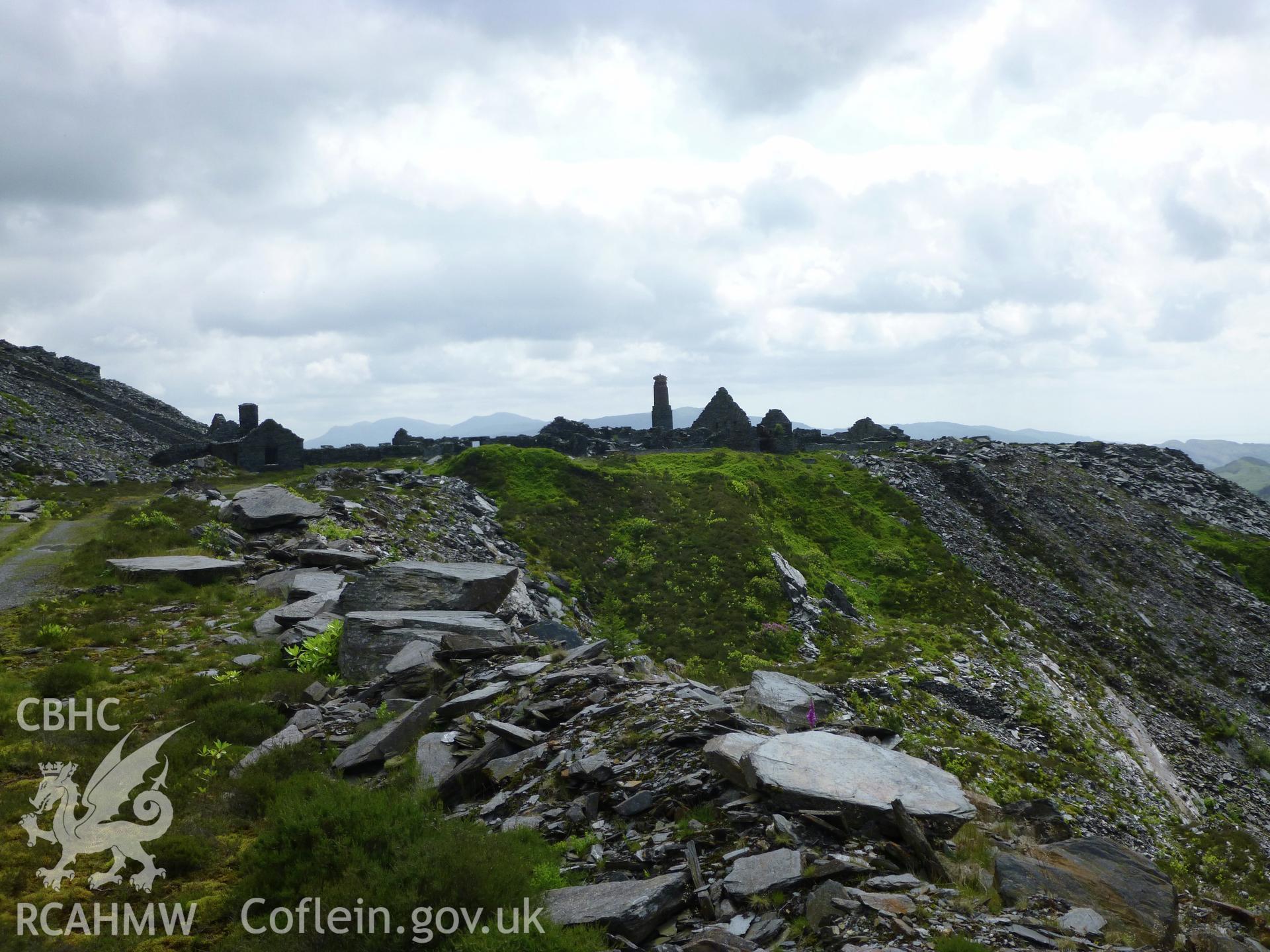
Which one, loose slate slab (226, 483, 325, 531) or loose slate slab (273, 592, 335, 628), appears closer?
loose slate slab (273, 592, 335, 628)

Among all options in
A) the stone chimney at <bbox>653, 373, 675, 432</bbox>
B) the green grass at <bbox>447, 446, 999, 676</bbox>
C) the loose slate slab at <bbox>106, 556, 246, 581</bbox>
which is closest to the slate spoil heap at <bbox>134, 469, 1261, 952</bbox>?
the loose slate slab at <bbox>106, 556, 246, 581</bbox>

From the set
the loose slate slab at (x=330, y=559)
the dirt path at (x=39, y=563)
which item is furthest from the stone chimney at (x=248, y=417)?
the loose slate slab at (x=330, y=559)

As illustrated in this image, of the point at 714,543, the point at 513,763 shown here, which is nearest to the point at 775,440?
the point at 714,543

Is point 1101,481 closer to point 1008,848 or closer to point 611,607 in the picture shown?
point 611,607

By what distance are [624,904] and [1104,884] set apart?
516cm

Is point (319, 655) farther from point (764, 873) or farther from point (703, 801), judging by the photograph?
point (764, 873)

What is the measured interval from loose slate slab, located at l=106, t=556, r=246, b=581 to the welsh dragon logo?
1060 centimetres

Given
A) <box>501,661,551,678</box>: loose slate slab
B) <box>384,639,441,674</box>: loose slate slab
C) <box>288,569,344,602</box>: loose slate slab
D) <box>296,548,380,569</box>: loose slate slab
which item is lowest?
<box>501,661,551,678</box>: loose slate slab

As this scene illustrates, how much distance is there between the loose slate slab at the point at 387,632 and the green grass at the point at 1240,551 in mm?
51198

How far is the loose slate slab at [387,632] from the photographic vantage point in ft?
45.3

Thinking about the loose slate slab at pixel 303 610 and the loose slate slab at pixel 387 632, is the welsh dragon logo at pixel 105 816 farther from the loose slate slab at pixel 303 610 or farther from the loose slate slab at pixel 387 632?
the loose slate slab at pixel 303 610

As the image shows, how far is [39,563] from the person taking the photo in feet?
66.5

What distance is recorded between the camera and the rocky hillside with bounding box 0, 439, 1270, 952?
22.4 ft

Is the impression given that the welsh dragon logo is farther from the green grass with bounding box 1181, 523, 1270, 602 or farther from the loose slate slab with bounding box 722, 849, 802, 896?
the green grass with bounding box 1181, 523, 1270, 602
